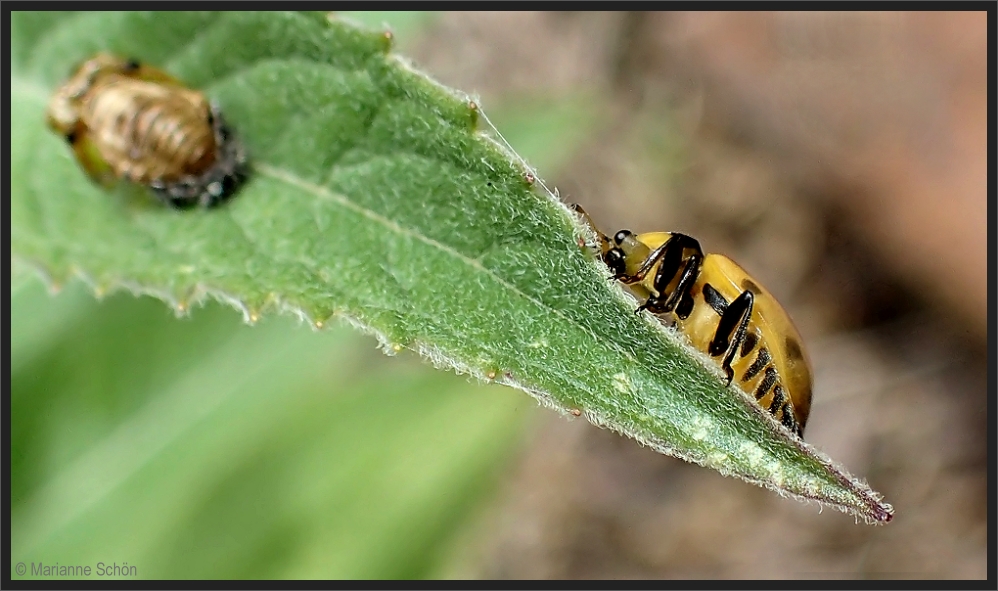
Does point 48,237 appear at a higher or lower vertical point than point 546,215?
lower

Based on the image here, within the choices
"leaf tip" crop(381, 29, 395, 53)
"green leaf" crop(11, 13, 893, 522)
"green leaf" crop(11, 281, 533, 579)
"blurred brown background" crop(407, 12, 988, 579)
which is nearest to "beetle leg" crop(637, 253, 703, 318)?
"green leaf" crop(11, 13, 893, 522)

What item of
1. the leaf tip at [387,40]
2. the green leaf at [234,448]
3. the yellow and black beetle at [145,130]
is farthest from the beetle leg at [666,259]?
the green leaf at [234,448]

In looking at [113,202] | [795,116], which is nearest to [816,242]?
[795,116]

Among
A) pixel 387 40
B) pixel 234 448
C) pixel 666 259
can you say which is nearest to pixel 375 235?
pixel 387 40

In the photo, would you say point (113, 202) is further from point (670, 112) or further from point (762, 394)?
point (670, 112)

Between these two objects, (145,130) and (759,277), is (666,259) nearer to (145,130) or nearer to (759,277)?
(145,130)

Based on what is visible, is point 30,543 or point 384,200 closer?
point 384,200

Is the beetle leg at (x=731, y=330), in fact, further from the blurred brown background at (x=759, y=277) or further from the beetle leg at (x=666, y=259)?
the blurred brown background at (x=759, y=277)
